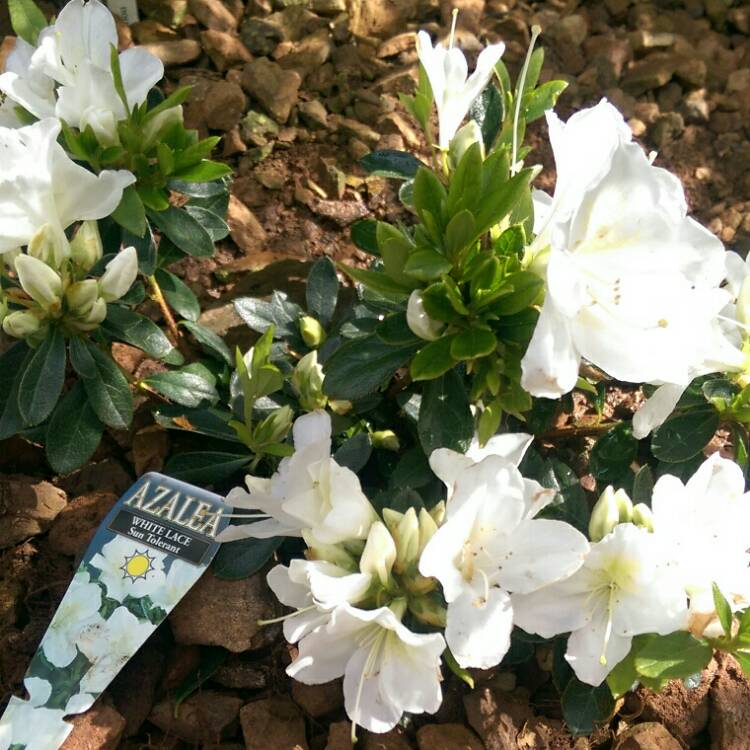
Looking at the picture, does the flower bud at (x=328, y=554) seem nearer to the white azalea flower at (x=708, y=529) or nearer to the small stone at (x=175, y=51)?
the white azalea flower at (x=708, y=529)

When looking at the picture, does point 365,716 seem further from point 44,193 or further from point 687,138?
point 687,138

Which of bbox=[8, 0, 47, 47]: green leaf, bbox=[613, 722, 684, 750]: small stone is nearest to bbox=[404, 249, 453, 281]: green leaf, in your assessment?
bbox=[8, 0, 47, 47]: green leaf

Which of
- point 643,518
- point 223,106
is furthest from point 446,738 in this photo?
point 223,106

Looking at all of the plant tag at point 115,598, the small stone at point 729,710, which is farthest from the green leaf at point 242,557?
the small stone at point 729,710

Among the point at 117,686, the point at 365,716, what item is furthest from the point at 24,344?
the point at 365,716

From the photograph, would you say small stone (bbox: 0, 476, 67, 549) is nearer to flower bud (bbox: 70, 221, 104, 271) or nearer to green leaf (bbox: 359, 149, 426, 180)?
flower bud (bbox: 70, 221, 104, 271)
